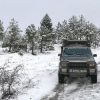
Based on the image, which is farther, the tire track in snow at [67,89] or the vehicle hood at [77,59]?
the vehicle hood at [77,59]

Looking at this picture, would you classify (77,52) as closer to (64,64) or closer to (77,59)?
(77,59)

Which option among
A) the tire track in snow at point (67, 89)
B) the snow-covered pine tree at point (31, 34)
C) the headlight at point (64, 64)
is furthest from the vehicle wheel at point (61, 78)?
the snow-covered pine tree at point (31, 34)

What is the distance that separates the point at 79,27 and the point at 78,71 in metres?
74.7

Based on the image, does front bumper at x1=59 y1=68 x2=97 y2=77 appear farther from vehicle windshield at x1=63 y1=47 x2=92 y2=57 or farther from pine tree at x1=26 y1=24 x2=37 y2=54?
pine tree at x1=26 y1=24 x2=37 y2=54

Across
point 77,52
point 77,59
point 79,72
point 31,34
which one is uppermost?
point 31,34

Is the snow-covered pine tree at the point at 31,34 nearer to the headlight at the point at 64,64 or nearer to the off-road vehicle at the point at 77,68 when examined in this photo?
the off-road vehicle at the point at 77,68

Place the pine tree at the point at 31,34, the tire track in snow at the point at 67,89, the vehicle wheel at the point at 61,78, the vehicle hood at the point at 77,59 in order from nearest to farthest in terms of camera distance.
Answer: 1. the tire track in snow at the point at 67,89
2. the vehicle wheel at the point at 61,78
3. the vehicle hood at the point at 77,59
4. the pine tree at the point at 31,34

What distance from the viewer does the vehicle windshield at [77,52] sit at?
16141 millimetres

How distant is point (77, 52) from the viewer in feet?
53.7

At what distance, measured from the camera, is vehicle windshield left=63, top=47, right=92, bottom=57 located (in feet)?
53.0

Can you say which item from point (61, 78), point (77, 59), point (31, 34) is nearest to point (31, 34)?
point (31, 34)

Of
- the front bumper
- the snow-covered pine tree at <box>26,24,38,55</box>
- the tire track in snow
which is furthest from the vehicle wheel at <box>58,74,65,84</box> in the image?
the snow-covered pine tree at <box>26,24,38,55</box>

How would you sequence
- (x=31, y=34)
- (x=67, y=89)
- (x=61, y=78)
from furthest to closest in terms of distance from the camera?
(x=31, y=34), (x=61, y=78), (x=67, y=89)

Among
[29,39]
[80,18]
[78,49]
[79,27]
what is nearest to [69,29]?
[79,27]
